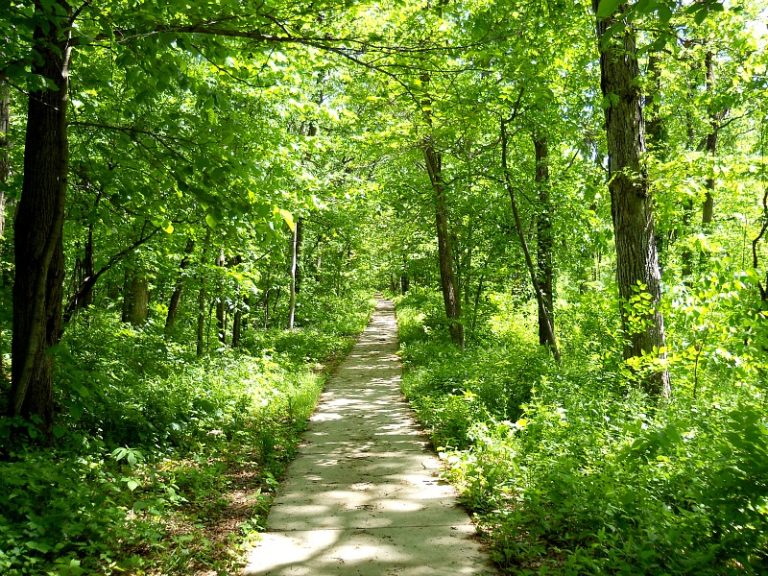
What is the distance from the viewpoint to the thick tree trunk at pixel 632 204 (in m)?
6.06

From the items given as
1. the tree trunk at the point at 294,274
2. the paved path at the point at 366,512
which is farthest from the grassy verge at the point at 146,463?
the tree trunk at the point at 294,274

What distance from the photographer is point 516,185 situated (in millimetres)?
10891

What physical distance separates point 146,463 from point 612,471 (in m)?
4.59

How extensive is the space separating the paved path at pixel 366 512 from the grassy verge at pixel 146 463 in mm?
273

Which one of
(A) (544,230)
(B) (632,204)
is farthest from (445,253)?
(B) (632,204)

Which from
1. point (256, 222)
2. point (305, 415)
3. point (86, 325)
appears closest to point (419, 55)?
Answer: point (256, 222)

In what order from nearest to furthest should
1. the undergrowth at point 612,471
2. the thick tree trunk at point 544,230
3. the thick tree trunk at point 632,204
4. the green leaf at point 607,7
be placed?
1. the green leaf at point 607,7
2. the undergrowth at point 612,471
3. the thick tree trunk at point 632,204
4. the thick tree trunk at point 544,230

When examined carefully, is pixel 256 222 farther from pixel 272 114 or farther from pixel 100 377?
pixel 272 114

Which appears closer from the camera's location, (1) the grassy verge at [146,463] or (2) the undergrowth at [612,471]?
(2) the undergrowth at [612,471]

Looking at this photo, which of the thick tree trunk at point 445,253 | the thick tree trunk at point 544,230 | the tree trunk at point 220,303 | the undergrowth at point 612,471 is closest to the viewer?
the undergrowth at point 612,471

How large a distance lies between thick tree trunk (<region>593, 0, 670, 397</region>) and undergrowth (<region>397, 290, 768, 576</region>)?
0.55 metres

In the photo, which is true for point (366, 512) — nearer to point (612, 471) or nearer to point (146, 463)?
point (612, 471)

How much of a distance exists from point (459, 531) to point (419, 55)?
4352 mm

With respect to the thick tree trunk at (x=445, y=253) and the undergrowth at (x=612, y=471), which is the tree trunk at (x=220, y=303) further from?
the thick tree trunk at (x=445, y=253)
